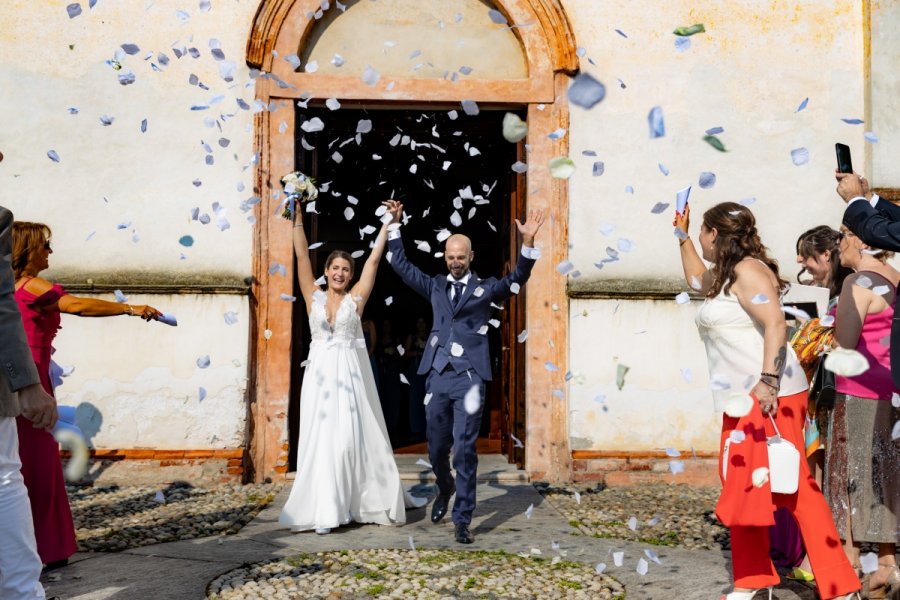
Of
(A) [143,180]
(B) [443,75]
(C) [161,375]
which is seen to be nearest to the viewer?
(C) [161,375]

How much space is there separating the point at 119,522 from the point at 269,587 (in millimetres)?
2306

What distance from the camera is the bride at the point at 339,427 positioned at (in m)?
6.09

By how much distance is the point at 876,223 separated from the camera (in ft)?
12.7

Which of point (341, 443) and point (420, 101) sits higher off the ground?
point (420, 101)

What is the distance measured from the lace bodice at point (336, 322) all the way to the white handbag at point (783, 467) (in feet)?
10.7

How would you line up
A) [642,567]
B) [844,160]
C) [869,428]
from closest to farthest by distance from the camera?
[844,160]
[869,428]
[642,567]

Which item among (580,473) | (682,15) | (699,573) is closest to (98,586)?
(699,573)

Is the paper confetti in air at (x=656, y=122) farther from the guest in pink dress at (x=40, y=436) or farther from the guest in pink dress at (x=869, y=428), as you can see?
the guest in pink dress at (x=40, y=436)

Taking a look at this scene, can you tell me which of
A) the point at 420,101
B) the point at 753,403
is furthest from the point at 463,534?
the point at 420,101

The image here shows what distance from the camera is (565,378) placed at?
825 cm

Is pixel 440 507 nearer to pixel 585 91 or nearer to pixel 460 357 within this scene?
pixel 460 357

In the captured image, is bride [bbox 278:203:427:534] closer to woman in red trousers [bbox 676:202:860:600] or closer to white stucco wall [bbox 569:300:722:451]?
white stucco wall [bbox 569:300:722:451]

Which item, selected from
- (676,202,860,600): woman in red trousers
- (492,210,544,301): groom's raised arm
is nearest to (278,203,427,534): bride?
(492,210,544,301): groom's raised arm

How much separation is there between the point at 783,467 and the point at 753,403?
30 cm
